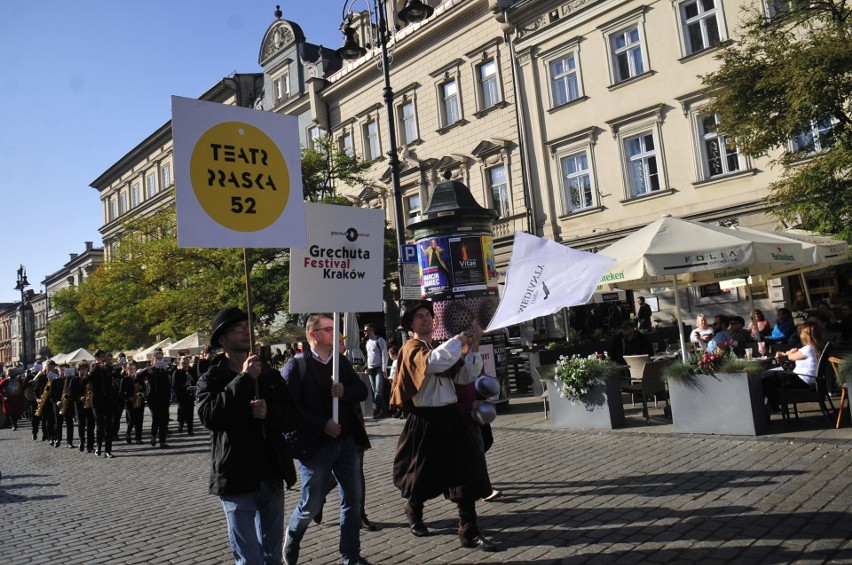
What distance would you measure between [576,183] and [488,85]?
18.4ft

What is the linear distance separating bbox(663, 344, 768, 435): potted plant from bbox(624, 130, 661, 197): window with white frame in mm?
14715

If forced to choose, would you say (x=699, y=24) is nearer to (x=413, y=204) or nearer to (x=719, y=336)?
(x=413, y=204)

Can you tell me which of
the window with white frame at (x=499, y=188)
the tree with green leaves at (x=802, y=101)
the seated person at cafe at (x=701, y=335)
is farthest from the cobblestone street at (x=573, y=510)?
the window with white frame at (x=499, y=188)

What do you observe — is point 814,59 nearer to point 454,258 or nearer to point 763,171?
point 454,258

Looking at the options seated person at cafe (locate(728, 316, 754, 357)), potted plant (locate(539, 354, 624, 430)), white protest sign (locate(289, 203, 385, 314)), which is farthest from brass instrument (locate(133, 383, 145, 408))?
seated person at cafe (locate(728, 316, 754, 357))

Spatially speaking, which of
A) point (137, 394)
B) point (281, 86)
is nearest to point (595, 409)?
point (137, 394)

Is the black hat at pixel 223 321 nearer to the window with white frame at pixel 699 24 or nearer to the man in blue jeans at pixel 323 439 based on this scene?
the man in blue jeans at pixel 323 439

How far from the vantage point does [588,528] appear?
18.2ft

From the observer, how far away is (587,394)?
10242mm

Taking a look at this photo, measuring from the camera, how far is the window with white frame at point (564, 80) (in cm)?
2473

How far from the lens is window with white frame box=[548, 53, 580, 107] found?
81.1 feet

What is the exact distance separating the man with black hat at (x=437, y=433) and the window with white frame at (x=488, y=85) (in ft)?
74.8

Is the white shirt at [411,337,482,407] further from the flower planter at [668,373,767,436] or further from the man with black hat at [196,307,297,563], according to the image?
the flower planter at [668,373,767,436]

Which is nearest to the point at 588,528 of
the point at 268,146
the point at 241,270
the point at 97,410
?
the point at 268,146
